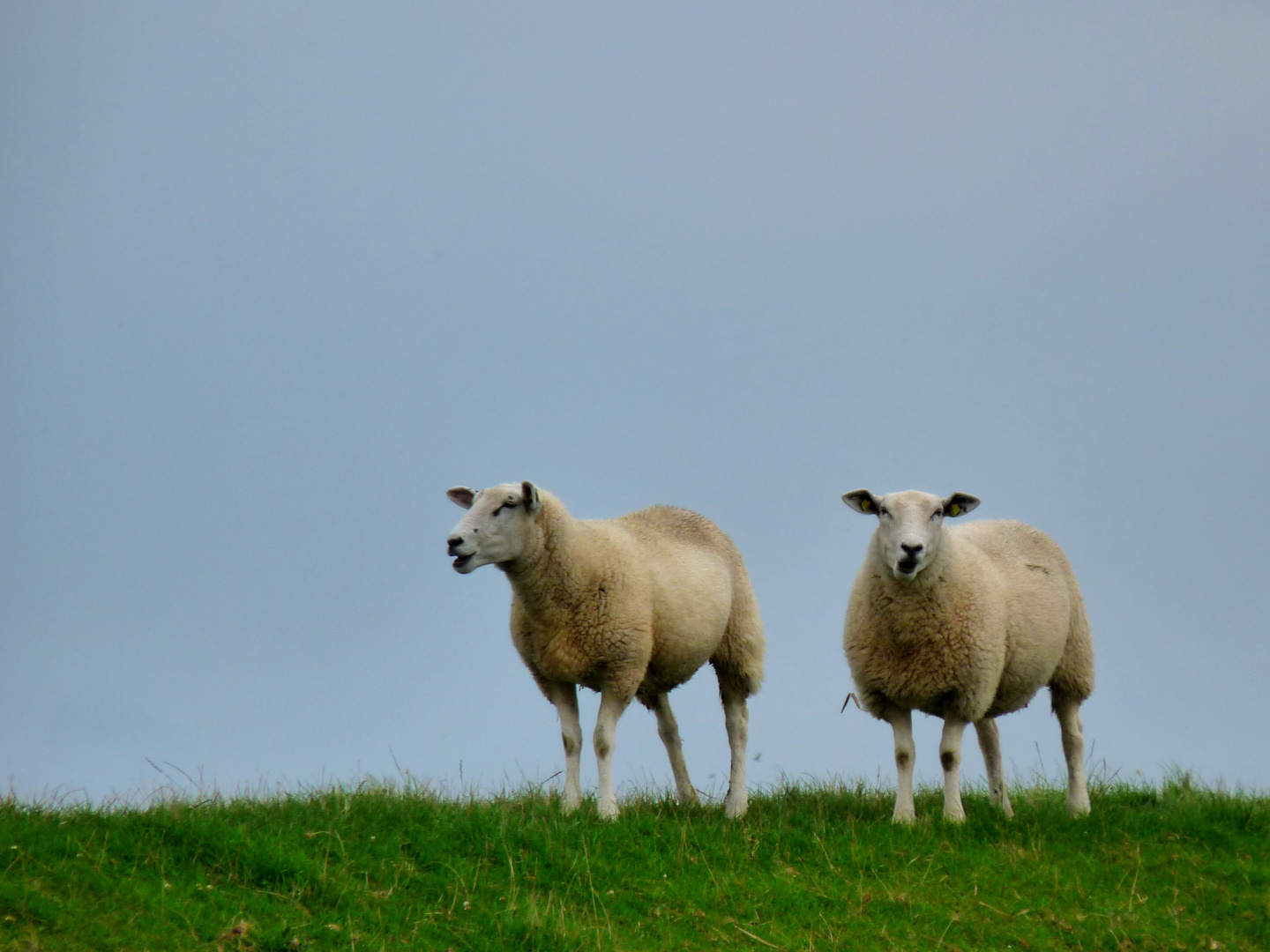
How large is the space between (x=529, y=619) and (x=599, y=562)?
796 mm

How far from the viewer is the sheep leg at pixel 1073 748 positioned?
12750 millimetres

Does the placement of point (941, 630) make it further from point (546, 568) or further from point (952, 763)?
point (546, 568)

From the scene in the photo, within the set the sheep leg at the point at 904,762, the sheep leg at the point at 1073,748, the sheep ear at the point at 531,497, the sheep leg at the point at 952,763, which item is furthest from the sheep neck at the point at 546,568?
the sheep leg at the point at 1073,748

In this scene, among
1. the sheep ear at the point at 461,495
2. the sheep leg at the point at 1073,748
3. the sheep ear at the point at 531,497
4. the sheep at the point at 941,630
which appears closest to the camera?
the sheep at the point at 941,630

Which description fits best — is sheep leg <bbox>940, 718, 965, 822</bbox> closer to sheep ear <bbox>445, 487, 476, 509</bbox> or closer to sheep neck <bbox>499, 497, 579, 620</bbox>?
sheep neck <bbox>499, 497, 579, 620</bbox>

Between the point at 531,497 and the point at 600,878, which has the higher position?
the point at 531,497

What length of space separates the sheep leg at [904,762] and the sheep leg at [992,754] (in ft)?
4.52

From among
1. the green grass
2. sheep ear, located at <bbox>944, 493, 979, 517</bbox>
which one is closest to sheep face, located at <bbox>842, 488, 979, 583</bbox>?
sheep ear, located at <bbox>944, 493, 979, 517</bbox>

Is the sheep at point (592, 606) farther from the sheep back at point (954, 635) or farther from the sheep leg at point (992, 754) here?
the sheep leg at point (992, 754)

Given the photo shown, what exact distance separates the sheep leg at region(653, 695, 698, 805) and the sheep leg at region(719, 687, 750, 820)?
49cm

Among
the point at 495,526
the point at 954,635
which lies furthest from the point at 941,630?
the point at 495,526

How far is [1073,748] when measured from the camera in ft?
42.7

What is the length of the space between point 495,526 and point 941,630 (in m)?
3.88

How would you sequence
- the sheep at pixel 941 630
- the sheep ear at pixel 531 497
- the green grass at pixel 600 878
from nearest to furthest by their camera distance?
the green grass at pixel 600 878 < the sheep at pixel 941 630 < the sheep ear at pixel 531 497
